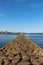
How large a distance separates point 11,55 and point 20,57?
0.70 m

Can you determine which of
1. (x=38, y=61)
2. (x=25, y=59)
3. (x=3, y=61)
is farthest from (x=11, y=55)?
(x=38, y=61)

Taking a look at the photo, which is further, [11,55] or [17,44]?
[17,44]

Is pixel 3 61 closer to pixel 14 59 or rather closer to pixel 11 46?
pixel 14 59

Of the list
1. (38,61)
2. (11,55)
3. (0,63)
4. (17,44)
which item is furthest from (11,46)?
(38,61)

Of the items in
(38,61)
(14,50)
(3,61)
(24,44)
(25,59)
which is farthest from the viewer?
(24,44)

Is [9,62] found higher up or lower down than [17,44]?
lower down

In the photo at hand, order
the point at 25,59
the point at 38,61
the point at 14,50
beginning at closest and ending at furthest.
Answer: the point at 38,61 < the point at 25,59 < the point at 14,50

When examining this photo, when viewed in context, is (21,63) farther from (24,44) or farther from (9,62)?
(24,44)

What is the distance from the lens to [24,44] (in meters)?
10.4

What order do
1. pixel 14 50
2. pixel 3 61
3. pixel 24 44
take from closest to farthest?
pixel 3 61
pixel 14 50
pixel 24 44

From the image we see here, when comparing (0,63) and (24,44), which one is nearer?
(0,63)

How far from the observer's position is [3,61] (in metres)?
8.63

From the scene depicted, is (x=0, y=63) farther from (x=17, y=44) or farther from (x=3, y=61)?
(x=17, y=44)

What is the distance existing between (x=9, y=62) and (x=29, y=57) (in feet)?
3.07
